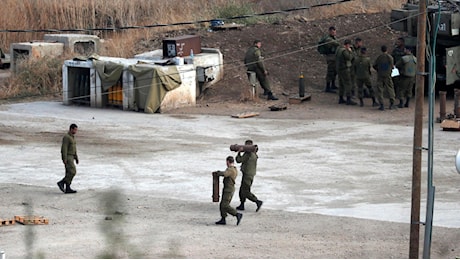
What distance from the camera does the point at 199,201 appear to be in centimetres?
1859

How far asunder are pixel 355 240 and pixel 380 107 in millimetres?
A: 12518

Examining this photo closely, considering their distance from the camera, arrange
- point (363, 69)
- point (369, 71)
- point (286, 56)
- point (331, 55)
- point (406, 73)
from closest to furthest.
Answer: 1. point (406, 73)
2. point (363, 69)
3. point (369, 71)
4. point (331, 55)
5. point (286, 56)

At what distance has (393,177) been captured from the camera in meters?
20.5

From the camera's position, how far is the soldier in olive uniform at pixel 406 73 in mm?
27141

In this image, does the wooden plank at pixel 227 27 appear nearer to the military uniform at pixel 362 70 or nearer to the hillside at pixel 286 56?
the hillside at pixel 286 56

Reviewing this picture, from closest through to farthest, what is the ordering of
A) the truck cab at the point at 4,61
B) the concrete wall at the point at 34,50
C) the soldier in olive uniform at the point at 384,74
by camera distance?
the soldier in olive uniform at the point at 384,74
the concrete wall at the point at 34,50
the truck cab at the point at 4,61

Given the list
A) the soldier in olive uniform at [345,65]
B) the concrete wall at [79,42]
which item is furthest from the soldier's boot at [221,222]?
the concrete wall at [79,42]

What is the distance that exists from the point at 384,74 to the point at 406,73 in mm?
554

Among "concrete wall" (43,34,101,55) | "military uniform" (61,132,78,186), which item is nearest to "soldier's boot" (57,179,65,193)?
"military uniform" (61,132,78,186)

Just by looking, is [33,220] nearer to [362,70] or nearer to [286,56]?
[362,70]

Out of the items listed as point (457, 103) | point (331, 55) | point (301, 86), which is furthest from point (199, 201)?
point (331, 55)

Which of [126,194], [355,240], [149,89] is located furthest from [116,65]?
[355,240]

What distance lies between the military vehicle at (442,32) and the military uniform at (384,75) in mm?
1028

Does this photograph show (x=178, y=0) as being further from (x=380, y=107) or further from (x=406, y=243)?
(x=406, y=243)
